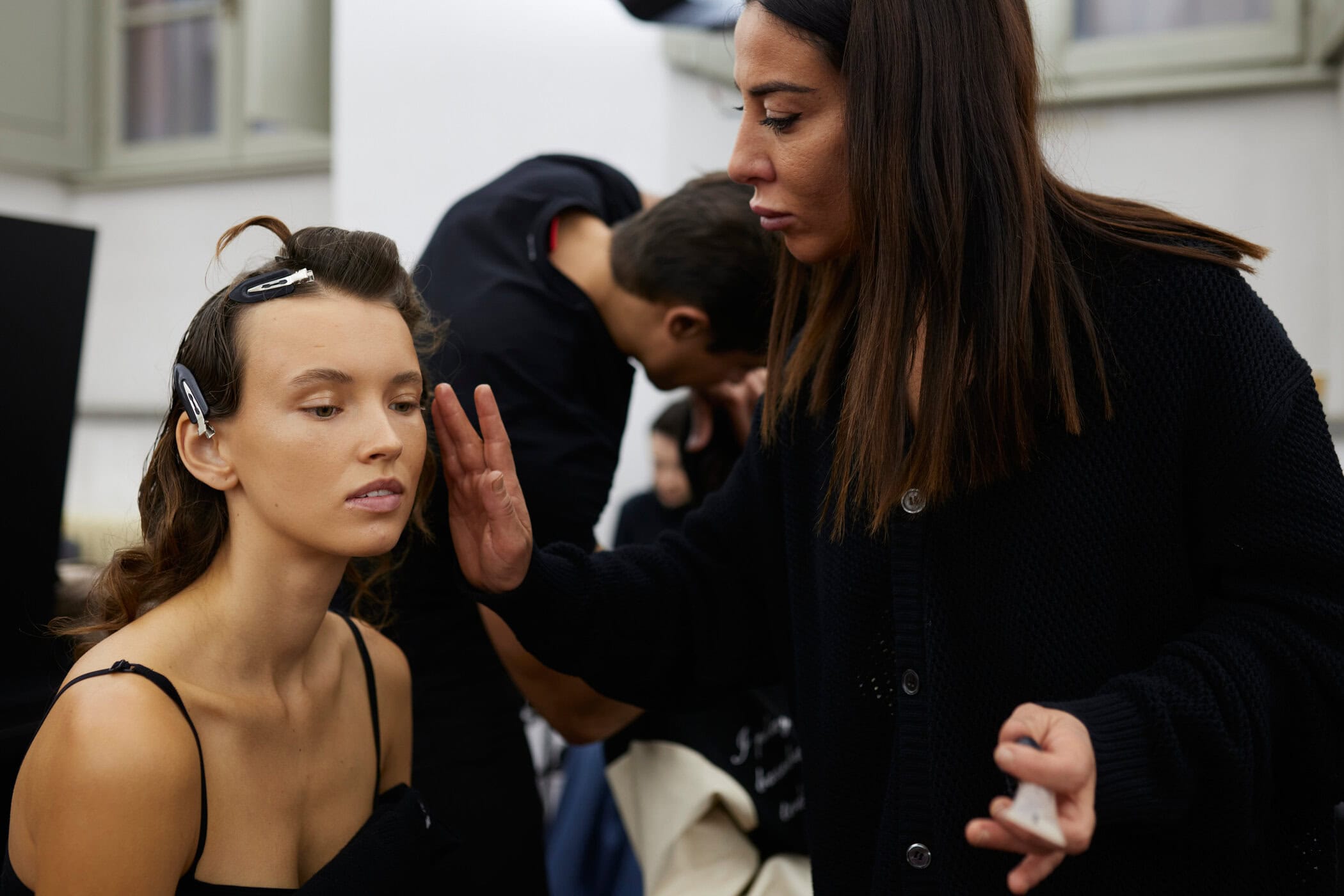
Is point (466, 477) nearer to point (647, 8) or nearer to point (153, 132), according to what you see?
point (647, 8)

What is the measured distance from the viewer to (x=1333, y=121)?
3543 millimetres

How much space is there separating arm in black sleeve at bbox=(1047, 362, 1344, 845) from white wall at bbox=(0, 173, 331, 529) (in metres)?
4.57

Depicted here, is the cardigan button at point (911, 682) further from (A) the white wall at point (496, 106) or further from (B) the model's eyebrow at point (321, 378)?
(A) the white wall at point (496, 106)

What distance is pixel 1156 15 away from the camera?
3.81 metres

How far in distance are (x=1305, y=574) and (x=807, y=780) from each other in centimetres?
54

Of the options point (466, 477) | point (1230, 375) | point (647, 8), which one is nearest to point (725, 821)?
point (466, 477)

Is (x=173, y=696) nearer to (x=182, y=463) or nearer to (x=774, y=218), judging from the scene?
(x=182, y=463)

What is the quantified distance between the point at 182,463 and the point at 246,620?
0.56 ft

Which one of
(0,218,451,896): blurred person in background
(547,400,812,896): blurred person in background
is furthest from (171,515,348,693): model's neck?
(547,400,812,896): blurred person in background

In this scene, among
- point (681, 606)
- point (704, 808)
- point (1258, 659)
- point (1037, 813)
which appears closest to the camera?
point (1037, 813)

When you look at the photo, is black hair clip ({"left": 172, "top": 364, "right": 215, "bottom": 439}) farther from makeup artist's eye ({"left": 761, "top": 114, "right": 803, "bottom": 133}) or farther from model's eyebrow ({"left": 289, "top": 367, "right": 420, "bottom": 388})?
makeup artist's eye ({"left": 761, "top": 114, "right": 803, "bottom": 133})

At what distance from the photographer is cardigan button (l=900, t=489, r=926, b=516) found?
1116 mm

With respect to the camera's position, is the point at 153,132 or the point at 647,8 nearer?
the point at 647,8

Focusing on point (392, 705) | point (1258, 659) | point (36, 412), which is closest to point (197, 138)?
point (36, 412)
